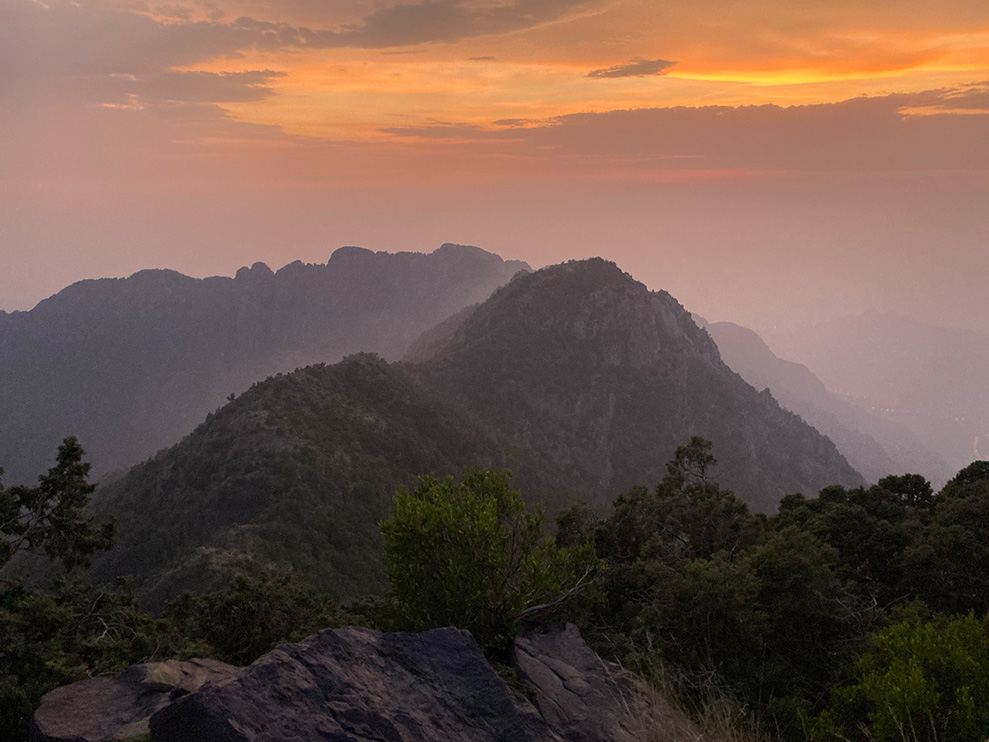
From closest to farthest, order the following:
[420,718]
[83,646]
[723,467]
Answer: [420,718] → [83,646] → [723,467]

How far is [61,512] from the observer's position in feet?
88.4

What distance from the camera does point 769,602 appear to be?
2117 cm

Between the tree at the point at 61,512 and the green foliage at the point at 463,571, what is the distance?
16.7m

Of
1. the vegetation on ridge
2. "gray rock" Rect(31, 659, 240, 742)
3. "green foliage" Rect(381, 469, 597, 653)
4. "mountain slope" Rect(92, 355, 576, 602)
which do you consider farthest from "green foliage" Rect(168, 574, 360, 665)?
"mountain slope" Rect(92, 355, 576, 602)

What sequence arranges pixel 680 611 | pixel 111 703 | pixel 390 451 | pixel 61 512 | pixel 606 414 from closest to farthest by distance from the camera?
pixel 111 703, pixel 680 611, pixel 61 512, pixel 390 451, pixel 606 414

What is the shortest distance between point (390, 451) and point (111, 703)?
343 feet

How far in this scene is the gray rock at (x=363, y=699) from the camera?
10.4 metres

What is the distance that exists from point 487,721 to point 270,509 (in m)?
82.6

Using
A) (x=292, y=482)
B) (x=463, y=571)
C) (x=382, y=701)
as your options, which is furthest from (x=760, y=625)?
(x=292, y=482)

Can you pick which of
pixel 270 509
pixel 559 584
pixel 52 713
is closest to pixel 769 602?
pixel 559 584

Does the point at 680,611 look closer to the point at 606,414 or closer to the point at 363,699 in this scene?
the point at 363,699

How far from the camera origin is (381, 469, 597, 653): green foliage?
16953 millimetres

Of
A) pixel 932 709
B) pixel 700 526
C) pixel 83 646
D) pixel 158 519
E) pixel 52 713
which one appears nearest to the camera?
pixel 932 709

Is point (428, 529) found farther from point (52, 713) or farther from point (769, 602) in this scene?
point (769, 602)
